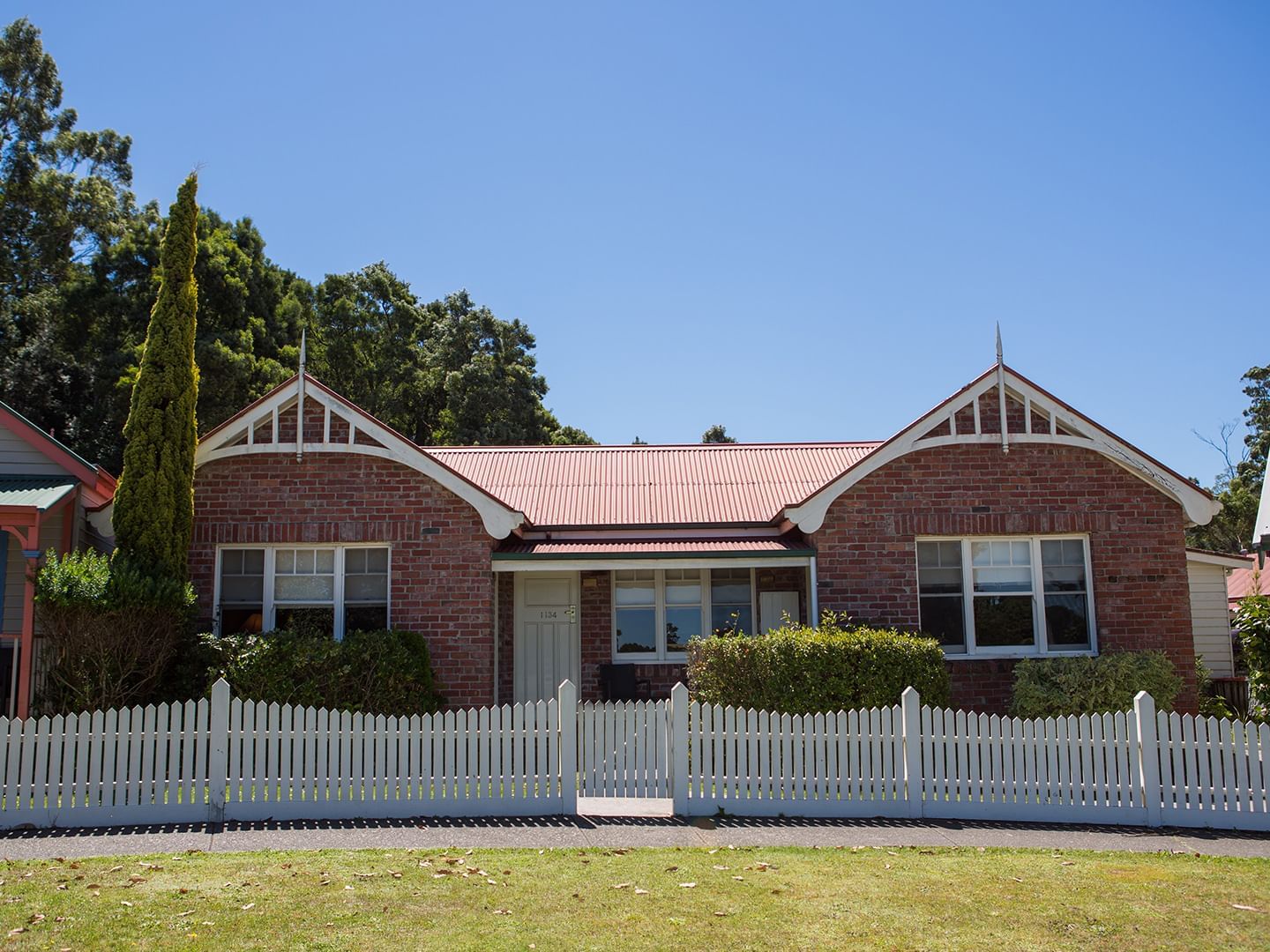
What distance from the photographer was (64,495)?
1307 centimetres

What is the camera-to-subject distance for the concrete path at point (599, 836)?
8711 mm

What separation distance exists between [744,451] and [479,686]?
6.80 metres

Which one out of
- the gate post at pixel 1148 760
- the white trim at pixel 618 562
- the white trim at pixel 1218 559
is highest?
the white trim at pixel 1218 559

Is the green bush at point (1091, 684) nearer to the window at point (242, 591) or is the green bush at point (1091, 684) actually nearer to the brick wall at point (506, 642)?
the brick wall at point (506, 642)

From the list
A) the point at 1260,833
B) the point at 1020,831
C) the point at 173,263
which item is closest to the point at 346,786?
the point at 1020,831

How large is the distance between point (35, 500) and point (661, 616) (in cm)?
804

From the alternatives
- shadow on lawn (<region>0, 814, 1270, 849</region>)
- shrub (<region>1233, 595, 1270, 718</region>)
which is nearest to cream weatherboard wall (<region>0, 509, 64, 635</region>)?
shadow on lawn (<region>0, 814, 1270, 849</region>)

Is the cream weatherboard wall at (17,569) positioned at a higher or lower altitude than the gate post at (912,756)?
higher

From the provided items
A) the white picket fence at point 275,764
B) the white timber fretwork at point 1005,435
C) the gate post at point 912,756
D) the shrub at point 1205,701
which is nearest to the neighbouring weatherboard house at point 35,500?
the white picket fence at point 275,764

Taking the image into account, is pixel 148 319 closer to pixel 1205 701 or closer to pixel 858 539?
pixel 858 539

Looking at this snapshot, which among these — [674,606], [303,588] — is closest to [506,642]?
[674,606]

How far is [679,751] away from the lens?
32.3 feet

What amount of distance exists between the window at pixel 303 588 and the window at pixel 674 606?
11.3 ft

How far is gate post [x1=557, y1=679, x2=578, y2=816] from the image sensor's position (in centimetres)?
→ 975
